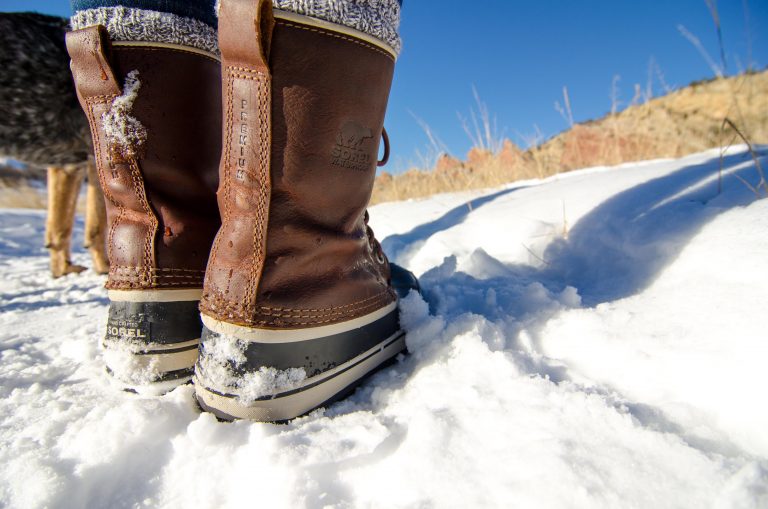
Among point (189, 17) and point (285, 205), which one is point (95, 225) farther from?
point (285, 205)

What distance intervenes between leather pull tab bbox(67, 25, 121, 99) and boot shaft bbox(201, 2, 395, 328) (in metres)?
0.25

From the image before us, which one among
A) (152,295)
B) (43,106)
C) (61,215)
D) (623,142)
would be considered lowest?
(152,295)

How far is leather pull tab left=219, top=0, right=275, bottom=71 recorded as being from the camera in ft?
1.49

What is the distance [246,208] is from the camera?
542 mm

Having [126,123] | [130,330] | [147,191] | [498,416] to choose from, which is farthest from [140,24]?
[498,416]

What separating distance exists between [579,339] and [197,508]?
586 mm

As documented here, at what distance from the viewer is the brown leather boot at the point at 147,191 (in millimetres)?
632

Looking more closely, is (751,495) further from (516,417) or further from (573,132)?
(573,132)

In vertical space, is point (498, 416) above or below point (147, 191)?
below

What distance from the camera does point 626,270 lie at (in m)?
0.94

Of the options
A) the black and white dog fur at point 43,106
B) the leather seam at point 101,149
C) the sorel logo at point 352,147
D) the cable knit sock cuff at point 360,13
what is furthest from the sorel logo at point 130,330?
the black and white dog fur at point 43,106

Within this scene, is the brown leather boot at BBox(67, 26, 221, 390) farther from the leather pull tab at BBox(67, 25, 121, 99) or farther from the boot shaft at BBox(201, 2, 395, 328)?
the boot shaft at BBox(201, 2, 395, 328)

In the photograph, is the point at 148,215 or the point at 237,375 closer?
the point at 237,375

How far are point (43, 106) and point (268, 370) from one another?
1988mm
